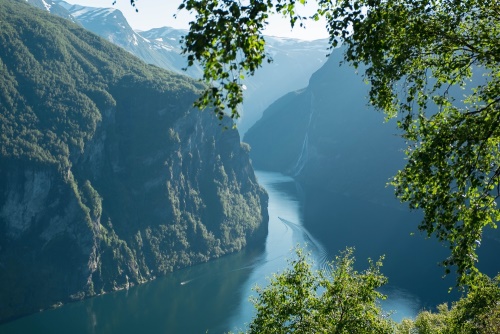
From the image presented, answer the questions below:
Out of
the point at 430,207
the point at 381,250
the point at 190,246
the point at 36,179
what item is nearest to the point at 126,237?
the point at 190,246

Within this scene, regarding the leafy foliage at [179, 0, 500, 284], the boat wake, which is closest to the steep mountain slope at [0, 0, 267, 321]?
the boat wake

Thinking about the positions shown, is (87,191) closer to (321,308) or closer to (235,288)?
(235,288)

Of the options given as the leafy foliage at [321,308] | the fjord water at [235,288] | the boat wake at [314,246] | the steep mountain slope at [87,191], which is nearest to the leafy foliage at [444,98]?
the leafy foliage at [321,308]

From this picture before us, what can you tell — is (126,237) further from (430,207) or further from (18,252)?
(430,207)

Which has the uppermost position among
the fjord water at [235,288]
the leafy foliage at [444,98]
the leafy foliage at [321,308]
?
the leafy foliage at [444,98]

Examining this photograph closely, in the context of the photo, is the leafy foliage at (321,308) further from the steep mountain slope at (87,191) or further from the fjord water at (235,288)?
the steep mountain slope at (87,191)

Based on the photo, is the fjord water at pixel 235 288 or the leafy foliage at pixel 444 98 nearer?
the leafy foliage at pixel 444 98

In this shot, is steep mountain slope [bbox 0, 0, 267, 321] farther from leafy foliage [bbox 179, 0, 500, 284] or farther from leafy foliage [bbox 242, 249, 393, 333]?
leafy foliage [bbox 179, 0, 500, 284]
